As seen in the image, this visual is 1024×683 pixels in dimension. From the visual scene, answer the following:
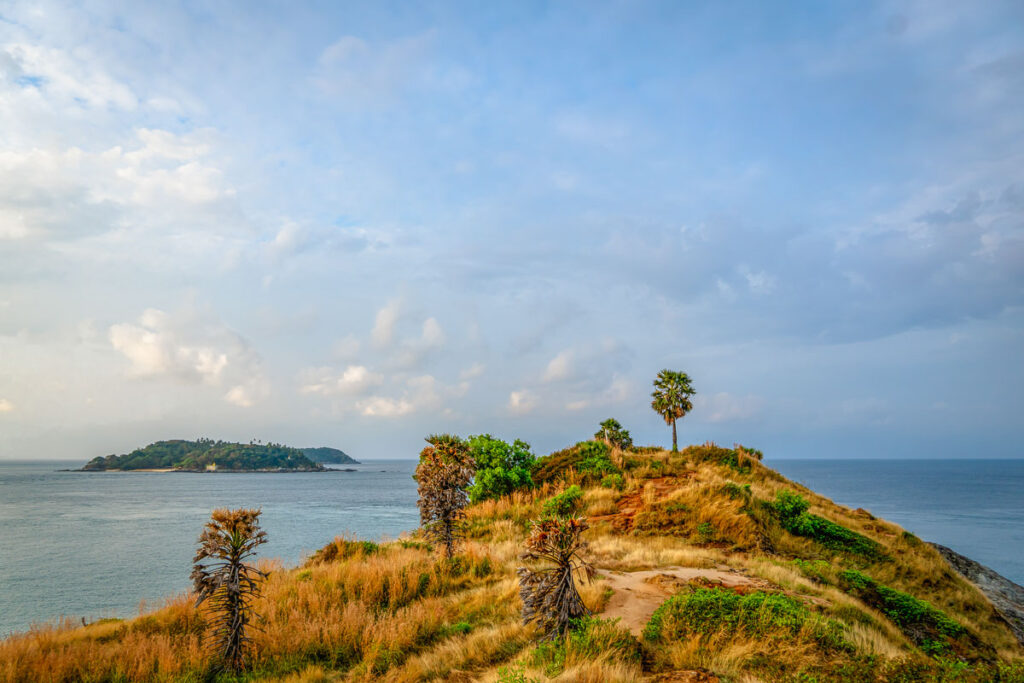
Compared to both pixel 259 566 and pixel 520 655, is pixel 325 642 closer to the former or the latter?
pixel 520 655

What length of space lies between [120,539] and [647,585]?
166ft

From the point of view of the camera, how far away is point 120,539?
43656mm

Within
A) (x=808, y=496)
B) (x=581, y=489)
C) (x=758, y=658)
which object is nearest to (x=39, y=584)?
(x=581, y=489)

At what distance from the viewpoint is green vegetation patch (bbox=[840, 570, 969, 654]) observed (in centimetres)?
1146

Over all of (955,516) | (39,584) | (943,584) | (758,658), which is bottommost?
(955,516)

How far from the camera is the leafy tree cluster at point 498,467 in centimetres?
2469

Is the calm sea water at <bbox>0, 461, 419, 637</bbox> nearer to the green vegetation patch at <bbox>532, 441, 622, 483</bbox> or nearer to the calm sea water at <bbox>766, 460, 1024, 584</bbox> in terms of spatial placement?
the green vegetation patch at <bbox>532, 441, 622, 483</bbox>

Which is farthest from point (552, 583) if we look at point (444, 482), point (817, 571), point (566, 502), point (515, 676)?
point (566, 502)

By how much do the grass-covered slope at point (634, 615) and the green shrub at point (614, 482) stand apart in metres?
3.42

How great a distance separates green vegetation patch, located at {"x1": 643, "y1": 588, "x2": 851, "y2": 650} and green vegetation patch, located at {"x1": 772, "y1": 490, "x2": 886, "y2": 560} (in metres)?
10.8

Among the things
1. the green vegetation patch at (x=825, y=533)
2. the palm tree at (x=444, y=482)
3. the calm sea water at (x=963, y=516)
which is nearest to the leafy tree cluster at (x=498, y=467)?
the palm tree at (x=444, y=482)

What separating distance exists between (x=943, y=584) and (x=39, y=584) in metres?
43.0

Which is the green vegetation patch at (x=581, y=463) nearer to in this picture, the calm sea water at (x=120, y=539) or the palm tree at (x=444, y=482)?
the calm sea water at (x=120, y=539)

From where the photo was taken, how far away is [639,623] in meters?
8.61
